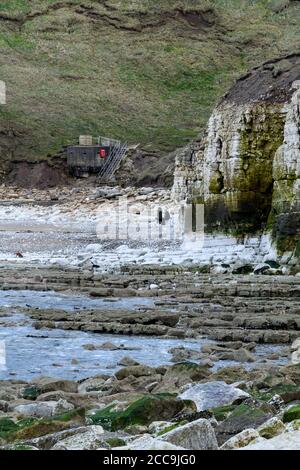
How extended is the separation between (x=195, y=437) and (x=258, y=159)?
78.8ft

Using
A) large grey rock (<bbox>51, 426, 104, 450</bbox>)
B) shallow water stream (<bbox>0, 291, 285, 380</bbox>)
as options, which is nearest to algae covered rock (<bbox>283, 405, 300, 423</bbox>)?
large grey rock (<bbox>51, 426, 104, 450</bbox>)

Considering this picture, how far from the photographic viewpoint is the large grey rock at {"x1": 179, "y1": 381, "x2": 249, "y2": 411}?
908 cm

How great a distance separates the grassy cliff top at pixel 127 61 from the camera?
70125 millimetres

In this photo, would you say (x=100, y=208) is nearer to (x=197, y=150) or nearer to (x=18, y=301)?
(x=197, y=150)

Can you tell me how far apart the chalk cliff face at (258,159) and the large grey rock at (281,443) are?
20523mm

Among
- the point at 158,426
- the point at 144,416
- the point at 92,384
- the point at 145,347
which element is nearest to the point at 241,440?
the point at 158,426

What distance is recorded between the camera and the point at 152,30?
300 ft

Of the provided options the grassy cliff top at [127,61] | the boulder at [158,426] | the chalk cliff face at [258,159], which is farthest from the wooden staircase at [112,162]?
the boulder at [158,426]

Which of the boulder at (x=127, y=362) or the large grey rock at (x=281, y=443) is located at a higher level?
the large grey rock at (x=281, y=443)

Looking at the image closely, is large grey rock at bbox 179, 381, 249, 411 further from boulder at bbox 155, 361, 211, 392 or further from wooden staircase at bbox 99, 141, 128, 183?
wooden staircase at bbox 99, 141, 128, 183

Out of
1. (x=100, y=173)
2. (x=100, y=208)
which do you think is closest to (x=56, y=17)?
(x=100, y=173)

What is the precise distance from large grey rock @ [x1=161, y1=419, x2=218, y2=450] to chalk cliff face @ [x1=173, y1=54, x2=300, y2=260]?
66.4 ft

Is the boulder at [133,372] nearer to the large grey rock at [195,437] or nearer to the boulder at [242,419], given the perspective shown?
the boulder at [242,419]

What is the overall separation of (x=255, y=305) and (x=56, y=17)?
239 ft
